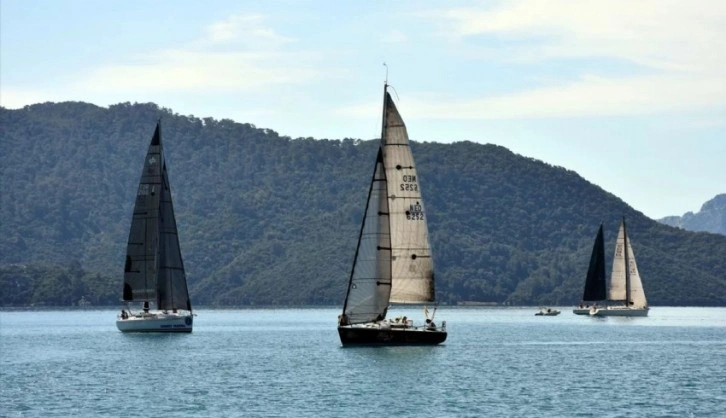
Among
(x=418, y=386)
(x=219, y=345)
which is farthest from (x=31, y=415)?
(x=219, y=345)

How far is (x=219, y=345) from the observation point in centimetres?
9456

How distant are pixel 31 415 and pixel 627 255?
4289 inches

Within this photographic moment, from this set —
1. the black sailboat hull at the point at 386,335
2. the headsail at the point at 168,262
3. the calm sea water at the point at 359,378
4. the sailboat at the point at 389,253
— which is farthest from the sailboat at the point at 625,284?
the sailboat at the point at 389,253

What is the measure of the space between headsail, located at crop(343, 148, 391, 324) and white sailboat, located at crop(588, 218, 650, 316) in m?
79.9

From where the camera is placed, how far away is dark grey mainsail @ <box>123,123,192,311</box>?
3868 inches

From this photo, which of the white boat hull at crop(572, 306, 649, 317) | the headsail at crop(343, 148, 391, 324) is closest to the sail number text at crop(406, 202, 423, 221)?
the headsail at crop(343, 148, 391, 324)

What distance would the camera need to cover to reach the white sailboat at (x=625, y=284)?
15302cm

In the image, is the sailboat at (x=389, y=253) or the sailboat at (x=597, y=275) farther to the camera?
the sailboat at (x=597, y=275)

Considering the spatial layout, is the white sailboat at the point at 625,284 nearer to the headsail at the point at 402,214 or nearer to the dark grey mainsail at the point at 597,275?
the dark grey mainsail at the point at 597,275

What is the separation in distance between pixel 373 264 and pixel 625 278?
83.6m

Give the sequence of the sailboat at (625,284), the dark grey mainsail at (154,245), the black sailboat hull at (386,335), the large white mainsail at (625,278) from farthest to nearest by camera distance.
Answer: the sailboat at (625,284)
the large white mainsail at (625,278)
the dark grey mainsail at (154,245)
the black sailboat hull at (386,335)

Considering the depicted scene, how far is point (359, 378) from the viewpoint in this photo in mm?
63656

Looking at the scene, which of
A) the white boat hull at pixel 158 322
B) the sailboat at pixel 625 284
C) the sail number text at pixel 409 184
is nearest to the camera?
the sail number text at pixel 409 184

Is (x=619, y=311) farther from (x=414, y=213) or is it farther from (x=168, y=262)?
(x=414, y=213)
